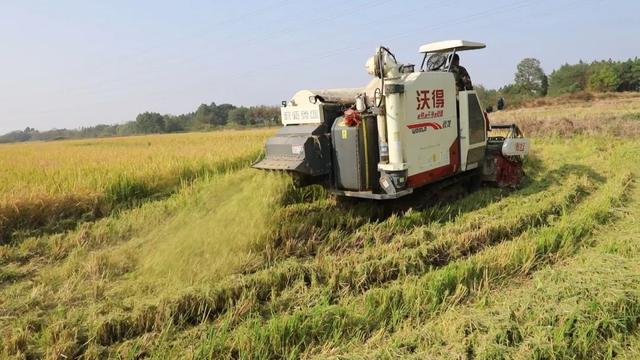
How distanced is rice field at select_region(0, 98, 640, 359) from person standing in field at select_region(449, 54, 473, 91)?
1768 millimetres

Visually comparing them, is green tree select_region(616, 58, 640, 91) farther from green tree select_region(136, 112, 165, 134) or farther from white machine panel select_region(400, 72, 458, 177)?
white machine panel select_region(400, 72, 458, 177)

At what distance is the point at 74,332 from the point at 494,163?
6545 millimetres

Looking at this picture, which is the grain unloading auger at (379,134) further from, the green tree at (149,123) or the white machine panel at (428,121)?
the green tree at (149,123)

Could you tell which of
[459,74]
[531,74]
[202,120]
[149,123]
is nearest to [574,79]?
[531,74]

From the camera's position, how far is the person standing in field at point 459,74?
6.89 m

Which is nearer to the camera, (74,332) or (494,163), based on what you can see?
(74,332)

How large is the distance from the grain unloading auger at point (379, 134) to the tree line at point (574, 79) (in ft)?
197

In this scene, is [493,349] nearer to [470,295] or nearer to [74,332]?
[470,295]

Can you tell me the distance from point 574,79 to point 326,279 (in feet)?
250

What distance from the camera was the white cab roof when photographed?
6812mm

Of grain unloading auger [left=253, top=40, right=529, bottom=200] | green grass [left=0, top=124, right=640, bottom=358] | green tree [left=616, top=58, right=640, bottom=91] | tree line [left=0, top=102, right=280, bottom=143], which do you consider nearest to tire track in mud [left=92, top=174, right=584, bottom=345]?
green grass [left=0, top=124, right=640, bottom=358]

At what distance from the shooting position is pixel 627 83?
207 feet

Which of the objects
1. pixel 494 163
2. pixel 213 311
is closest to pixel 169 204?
pixel 213 311

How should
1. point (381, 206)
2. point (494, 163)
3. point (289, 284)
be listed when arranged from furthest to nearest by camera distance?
point (494, 163)
point (381, 206)
point (289, 284)
